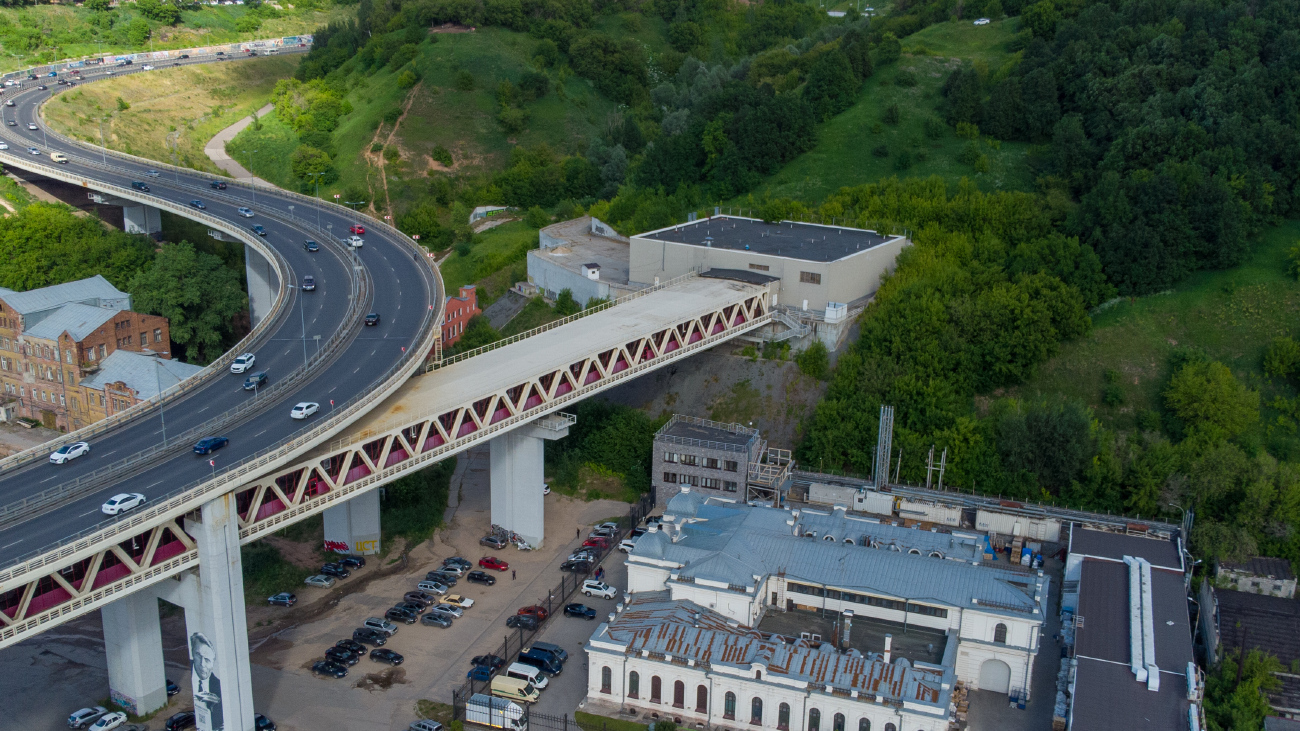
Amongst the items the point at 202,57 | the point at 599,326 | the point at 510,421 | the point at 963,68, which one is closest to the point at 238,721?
the point at 510,421

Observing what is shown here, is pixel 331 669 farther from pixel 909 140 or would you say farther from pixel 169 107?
pixel 169 107

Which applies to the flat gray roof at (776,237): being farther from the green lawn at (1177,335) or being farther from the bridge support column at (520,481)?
the bridge support column at (520,481)

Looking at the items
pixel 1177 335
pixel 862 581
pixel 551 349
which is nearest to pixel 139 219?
pixel 551 349

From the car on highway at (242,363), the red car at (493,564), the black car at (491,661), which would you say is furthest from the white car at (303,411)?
the red car at (493,564)

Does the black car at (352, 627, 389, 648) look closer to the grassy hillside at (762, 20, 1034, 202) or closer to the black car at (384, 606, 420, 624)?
the black car at (384, 606, 420, 624)

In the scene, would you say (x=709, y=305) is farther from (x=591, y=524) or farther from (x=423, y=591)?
(x=423, y=591)

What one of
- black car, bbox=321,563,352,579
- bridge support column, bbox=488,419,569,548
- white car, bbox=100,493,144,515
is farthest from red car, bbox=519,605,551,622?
white car, bbox=100,493,144,515

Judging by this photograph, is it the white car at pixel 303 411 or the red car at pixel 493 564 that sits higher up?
the white car at pixel 303 411
